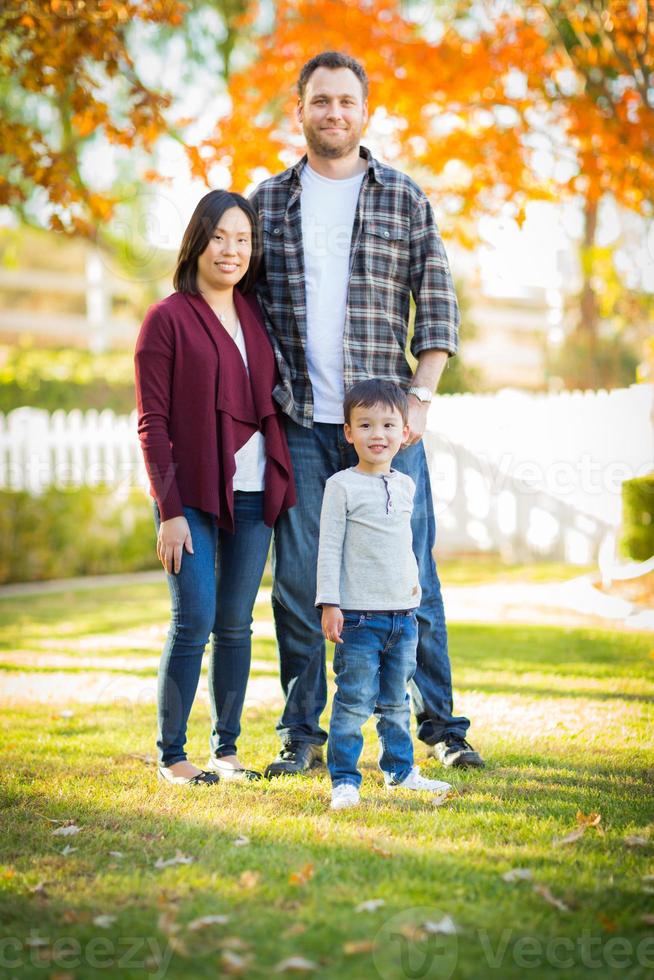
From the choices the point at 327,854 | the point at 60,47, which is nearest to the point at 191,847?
the point at 327,854

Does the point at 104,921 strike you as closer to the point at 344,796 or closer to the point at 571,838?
the point at 344,796

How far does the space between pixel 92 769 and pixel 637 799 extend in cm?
188

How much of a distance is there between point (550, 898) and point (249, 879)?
0.73m

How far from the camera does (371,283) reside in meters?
3.72

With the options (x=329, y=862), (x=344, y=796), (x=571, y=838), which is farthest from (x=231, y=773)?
(x=571, y=838)

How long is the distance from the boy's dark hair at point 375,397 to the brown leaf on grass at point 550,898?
4.96 feet

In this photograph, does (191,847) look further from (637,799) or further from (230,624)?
(637,799)

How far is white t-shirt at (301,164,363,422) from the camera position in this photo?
3719 millimetres

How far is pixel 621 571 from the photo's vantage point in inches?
309

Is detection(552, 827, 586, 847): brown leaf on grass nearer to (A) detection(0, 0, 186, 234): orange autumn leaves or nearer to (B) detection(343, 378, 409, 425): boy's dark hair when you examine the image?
(B) detection(343, 378, 409, 425): boy's dark hair

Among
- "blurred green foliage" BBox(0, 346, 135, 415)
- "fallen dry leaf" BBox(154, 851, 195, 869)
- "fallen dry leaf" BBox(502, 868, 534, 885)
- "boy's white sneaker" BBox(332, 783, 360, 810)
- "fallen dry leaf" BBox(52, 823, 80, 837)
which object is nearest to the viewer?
"fallen dry leaf" BBox(502, 868, 534, 885)

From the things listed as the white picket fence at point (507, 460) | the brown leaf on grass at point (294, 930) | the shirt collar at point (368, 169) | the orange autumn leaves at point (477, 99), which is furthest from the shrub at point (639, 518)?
the brown leaf on grass at point (294, 930)

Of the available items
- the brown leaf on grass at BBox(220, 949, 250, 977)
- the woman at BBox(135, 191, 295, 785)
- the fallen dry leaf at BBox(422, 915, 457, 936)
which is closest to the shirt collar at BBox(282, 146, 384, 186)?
the woman at BBox(135, 191, 295, 785)

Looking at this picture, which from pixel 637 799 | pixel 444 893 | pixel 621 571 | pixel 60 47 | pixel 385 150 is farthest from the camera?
pixel 385 150
